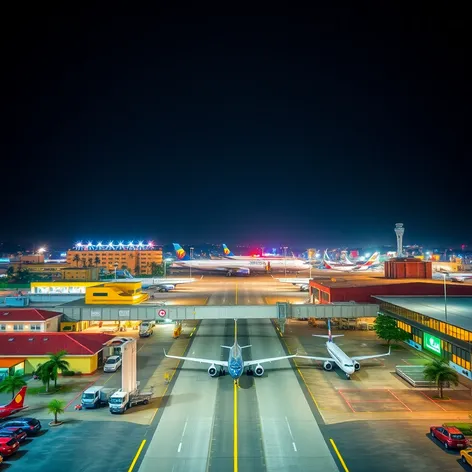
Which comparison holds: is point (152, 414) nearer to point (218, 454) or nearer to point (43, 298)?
point (218, 454)

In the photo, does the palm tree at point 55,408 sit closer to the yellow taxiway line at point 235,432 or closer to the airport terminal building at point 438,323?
the yellow taxiway line at point 235,432

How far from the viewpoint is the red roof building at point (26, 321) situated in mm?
70875

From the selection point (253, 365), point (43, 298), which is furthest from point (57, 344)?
point (43, 298)

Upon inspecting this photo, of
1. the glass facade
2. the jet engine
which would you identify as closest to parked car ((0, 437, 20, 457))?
the jet engine

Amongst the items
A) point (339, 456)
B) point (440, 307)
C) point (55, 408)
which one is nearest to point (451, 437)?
point (339, 456)

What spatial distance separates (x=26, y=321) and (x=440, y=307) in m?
70.2

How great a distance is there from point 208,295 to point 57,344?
236 ft

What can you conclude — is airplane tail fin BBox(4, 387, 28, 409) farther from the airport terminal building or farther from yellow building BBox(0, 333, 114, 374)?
the airport terminal building

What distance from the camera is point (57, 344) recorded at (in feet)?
196

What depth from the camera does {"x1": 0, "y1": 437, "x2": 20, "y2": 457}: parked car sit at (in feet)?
110

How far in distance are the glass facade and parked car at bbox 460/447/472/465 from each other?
18014 mm

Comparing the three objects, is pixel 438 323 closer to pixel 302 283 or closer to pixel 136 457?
pixel 136 457

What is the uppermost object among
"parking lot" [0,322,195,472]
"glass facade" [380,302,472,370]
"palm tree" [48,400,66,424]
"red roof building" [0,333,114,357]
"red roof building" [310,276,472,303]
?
"red roof building" [310,276,472,303]

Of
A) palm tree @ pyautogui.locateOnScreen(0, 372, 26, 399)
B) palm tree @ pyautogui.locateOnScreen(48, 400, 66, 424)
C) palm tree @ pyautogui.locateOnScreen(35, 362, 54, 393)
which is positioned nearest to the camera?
palm tree @ pyautogui.locateOnScreen(48, 400, 66, 424)
